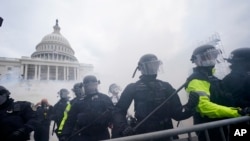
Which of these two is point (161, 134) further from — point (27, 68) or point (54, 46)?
point (54, 46)

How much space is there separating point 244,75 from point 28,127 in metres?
4.16

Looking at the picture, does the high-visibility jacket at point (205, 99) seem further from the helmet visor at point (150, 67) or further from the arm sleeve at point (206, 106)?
the helmet visor at point (150, 67)

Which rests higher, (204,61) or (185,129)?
(204,61)

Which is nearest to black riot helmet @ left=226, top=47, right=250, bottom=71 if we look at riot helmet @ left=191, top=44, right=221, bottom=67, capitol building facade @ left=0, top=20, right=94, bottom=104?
riot helmet @ left=191, top=44, right=221, bottom=67

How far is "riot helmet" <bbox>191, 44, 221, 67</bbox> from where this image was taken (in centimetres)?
319

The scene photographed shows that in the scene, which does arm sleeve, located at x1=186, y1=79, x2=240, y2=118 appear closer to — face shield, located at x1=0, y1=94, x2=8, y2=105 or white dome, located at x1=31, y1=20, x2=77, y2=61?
face shield, located at x1=0, y1=94, x2=8, y2=105

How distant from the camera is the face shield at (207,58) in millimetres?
3182

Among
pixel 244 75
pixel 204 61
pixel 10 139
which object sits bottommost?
pixel 10 139

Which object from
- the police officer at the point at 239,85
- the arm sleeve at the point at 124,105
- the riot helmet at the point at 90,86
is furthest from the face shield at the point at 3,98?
the police officer at the point at 239,85

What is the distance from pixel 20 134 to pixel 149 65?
289 centimetres

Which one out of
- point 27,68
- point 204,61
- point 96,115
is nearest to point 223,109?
point 204,61

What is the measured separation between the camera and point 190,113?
10.4 feet

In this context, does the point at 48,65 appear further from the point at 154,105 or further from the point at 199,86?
the point at 199,86

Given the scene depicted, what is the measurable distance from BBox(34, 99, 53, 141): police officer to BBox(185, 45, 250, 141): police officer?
20.1 feet
